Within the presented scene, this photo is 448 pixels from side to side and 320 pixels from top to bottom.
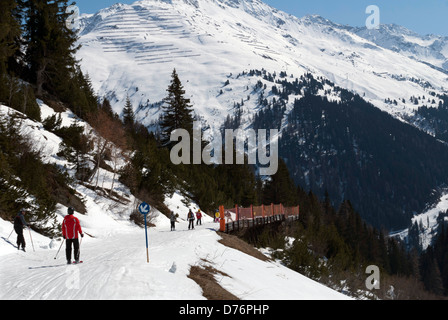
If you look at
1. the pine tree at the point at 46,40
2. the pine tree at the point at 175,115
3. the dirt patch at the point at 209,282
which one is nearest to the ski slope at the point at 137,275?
the dirt patch at the point at 209,282

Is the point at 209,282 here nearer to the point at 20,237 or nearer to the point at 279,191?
the point at 20,237

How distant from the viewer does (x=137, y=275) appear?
33.6 ft

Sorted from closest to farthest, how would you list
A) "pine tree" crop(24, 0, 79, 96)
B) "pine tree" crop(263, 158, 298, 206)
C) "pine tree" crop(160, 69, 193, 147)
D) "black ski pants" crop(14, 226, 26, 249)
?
"black ski pants" crop(14, 226, 26, 249)
"pine tree" crop(24, 0, 79, 96)
"pine tree" crop(160, 69, 193, 147)
"pine tree" crop(263, 158, 298, 206)

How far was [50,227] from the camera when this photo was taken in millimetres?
20375

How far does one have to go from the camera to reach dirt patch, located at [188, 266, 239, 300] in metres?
9.95

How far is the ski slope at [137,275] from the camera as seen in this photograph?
30.1 ft

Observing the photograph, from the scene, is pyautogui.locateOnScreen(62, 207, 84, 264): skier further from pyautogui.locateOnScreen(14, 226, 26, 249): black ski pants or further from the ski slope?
pyautogui.locateOnScreen(14, 226, 26, 249): black ski pants

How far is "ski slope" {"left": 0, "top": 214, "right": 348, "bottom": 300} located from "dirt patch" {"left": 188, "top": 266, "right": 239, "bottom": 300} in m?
0.21

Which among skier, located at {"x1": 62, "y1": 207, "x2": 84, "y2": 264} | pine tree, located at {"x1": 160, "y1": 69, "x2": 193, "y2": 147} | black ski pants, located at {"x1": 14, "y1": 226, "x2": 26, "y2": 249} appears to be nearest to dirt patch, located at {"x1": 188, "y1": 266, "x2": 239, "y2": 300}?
skier, located at {"x1": 62, "y1": 207, "x2": 84, "y2": 264}

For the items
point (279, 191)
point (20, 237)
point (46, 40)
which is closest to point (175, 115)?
point (46, 40)

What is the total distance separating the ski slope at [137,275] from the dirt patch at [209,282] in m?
0.21

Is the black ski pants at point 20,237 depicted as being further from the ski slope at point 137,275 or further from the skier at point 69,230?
the skier at point 69,230

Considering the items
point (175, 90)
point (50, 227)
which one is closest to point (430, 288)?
point (175, 90)

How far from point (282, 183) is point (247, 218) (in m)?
36.6
